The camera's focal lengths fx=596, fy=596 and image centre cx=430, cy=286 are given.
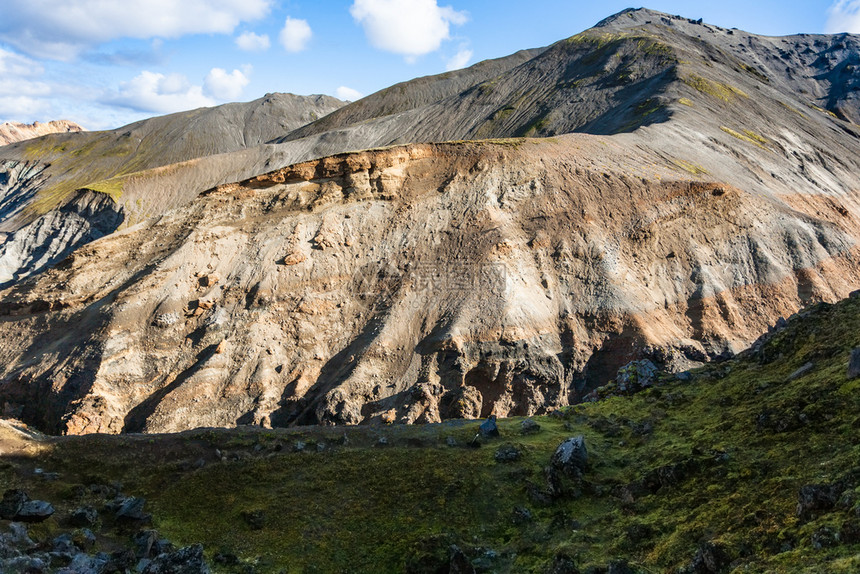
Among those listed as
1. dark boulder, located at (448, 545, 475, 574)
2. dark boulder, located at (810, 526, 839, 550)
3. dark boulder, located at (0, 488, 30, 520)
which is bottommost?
dark boulder, located at (448, 545, 475, 574)

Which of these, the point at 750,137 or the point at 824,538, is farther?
the point at 750,137

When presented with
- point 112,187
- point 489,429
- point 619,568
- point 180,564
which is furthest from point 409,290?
point 112,187

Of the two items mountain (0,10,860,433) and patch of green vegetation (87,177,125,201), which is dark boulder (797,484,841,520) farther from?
patch of green vegetation (87,177,125,201)

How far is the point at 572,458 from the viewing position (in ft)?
56.4

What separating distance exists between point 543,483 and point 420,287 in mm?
21682

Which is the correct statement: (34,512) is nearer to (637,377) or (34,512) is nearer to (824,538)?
(824,538)

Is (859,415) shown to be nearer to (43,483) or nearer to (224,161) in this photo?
(43,483)

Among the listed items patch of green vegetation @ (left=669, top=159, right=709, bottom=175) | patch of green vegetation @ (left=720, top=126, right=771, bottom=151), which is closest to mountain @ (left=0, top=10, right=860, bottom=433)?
patch of green vegetation @ (left=669, top=159, right=709, bottom=175)

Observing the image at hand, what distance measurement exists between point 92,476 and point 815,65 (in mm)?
175227

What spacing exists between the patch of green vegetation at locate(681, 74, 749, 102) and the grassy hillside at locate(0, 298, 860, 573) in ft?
193

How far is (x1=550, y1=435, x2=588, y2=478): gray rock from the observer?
16.9m

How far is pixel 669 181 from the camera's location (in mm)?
42062

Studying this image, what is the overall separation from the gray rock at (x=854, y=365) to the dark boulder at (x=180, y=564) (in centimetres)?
1540

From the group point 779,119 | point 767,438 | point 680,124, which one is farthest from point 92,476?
point 779,119
